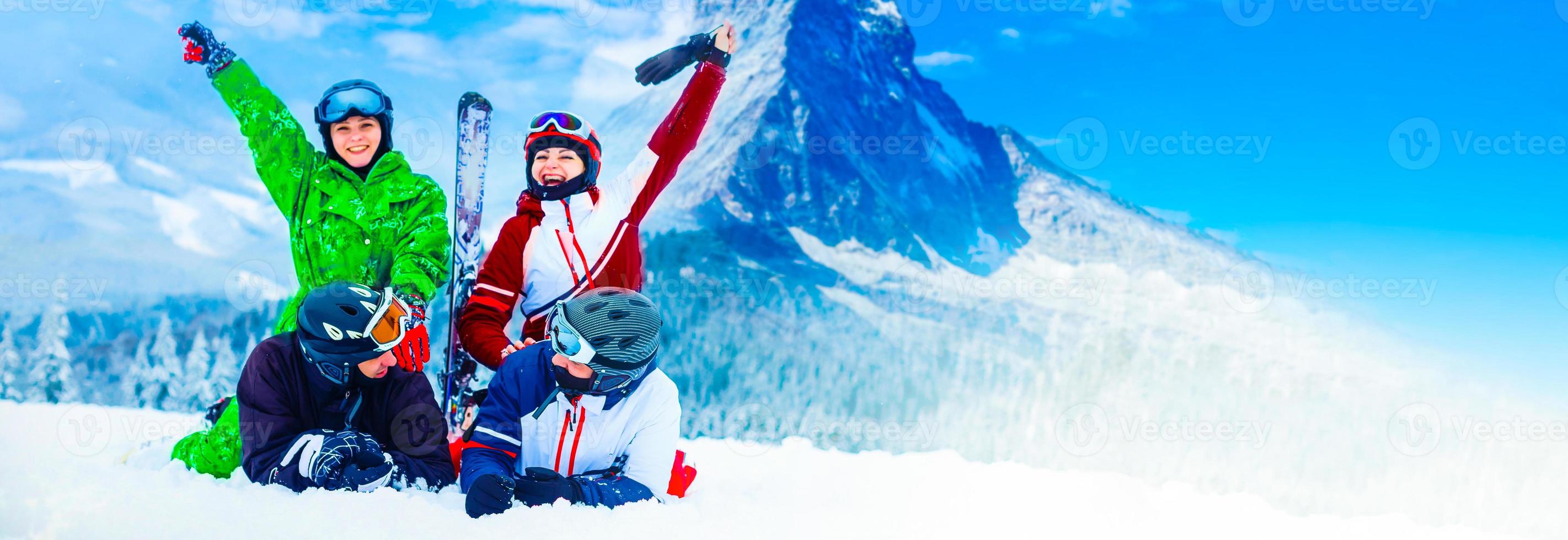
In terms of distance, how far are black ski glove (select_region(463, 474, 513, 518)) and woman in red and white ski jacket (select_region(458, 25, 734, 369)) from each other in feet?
3.54

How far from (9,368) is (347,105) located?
17.9 metres

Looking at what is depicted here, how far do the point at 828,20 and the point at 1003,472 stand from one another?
45.7 m

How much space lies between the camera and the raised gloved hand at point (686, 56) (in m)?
4.36

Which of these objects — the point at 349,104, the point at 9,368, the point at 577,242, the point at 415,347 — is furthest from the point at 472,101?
the point at 9,368

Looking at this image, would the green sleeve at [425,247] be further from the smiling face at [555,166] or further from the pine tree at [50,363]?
the pine tree at [50,363]

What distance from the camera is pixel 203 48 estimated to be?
4.10 m

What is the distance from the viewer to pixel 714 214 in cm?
4003

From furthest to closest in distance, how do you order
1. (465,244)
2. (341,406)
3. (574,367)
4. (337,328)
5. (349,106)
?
1. (465,244)
2. (349,106)
3. (341,406)
4. (574,367)
5. (337,328)

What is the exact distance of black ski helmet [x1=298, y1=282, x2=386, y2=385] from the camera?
10.2ft

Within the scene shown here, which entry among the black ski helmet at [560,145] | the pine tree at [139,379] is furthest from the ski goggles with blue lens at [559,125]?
the pine tree at [139,379]

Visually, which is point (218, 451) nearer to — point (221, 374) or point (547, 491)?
point (547, 491)

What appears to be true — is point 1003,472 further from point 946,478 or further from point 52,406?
point 52,406

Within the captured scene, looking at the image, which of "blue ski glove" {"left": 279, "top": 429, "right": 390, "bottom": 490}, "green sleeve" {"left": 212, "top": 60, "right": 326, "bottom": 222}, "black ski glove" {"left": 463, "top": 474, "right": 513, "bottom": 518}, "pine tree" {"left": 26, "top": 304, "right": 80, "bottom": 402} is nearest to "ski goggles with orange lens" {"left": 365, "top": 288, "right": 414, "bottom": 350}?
"blue ski glove" {"left": 279, "top": 429, "right": 390, "bottom": 490}

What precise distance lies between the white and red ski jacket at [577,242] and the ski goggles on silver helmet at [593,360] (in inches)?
34.0
